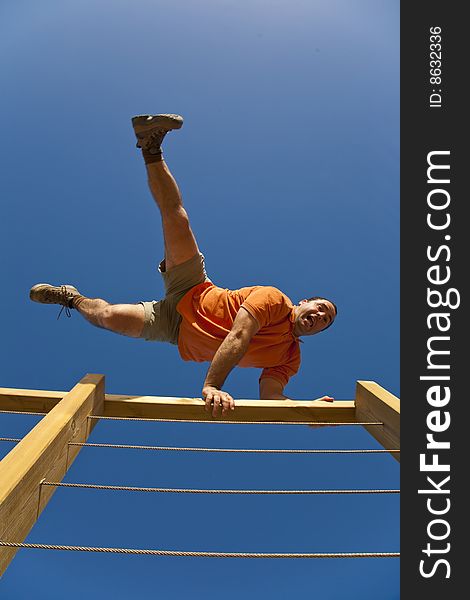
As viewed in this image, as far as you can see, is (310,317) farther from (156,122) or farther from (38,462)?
(38,462)

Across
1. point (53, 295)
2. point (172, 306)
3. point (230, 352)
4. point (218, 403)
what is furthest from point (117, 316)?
point (218, 403)

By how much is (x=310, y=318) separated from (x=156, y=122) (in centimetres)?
105

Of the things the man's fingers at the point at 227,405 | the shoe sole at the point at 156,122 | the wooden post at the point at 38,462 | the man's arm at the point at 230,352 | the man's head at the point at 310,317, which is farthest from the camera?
the man's head at the point at 310,317

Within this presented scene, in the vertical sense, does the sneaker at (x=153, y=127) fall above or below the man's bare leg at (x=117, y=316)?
above

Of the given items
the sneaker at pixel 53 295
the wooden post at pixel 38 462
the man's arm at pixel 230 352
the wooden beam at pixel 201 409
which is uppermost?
the sneaker at pixel 53 295

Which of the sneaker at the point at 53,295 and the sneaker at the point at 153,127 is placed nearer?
the sneaker at the point at 153,127

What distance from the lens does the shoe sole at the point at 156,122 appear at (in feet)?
7.16

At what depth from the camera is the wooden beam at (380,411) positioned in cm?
162

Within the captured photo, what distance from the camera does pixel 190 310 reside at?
2.44 m

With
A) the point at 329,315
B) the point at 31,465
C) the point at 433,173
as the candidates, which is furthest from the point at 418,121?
the point at 31,465

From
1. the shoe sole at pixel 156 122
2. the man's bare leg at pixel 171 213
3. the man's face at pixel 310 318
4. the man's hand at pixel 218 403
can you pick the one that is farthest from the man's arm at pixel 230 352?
the shoe sole at pixel 156 122

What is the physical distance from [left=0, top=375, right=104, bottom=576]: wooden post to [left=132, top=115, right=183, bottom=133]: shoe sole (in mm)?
1088

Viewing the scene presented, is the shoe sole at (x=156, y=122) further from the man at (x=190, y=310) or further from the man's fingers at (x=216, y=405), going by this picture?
the man's fingers at (x=216, y=405)

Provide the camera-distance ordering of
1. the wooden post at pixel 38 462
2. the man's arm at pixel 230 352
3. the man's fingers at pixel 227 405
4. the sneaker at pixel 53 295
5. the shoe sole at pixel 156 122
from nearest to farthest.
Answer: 1. the wooden post at pixel 38 462
2. the man's fingers at pixel 227 405
3. the man's arm at pixel 230 352
4. the shoe sole at pixel 156 122
5. the sneaker at pixel 53 295
